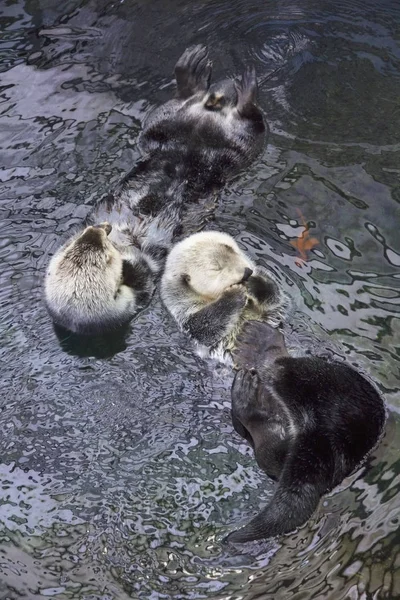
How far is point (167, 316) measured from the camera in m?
4.95

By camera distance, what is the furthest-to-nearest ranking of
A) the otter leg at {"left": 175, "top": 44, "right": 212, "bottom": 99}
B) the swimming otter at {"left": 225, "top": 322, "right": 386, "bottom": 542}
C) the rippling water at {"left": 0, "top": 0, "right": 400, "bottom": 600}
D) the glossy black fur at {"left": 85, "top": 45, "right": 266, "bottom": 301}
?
the otter leg at {"left": 175, "top": 44, "right": 212, "bottom": 99} → the glossy black fur at {"left": 85, "top": 45, "right": 266, "bottom": 301} → the rippling water at {"left": 0, "top": 0, "right": 400, "bottom": 600} → the swimming otter at {"left": 225, "top": 322, "right": 386, "bottom": 542}

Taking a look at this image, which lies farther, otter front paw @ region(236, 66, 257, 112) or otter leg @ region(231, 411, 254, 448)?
otter front paw @ region(236, 66, 257, 112)

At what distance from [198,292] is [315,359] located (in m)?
1.01

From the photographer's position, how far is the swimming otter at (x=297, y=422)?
11.8 ft

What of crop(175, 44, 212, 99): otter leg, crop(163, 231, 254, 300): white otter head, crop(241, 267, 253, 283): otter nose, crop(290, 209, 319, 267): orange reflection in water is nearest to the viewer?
crop(241, 267, 253, 283): otter nose

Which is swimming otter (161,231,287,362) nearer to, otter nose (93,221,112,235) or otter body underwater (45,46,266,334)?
otter body underwater (45,46,266,334)

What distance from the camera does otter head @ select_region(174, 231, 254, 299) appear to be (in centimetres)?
473

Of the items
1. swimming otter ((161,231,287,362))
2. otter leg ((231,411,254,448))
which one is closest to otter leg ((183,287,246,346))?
swimming otter ((161,231,287,362))

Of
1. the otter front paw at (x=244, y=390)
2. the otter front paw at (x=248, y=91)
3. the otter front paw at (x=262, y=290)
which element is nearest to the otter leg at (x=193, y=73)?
the otter front paw at (x=248, y=91)

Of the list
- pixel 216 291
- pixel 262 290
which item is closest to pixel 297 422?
pixel 262 290

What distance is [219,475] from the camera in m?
4.06

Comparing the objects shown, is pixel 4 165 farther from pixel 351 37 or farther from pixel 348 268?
pixel 351 37

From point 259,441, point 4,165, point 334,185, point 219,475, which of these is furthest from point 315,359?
point 4,165

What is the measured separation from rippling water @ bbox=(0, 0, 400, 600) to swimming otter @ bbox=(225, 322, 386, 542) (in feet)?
0.50
